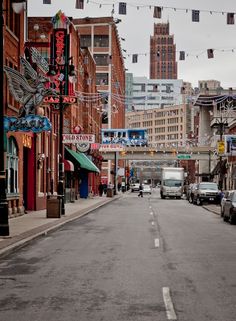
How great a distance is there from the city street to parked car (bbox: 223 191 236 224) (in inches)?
324

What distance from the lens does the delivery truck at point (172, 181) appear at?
2736 inches

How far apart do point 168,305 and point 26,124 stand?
56.3 feet

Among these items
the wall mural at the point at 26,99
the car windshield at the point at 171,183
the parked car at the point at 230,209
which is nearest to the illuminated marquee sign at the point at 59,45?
the wall mural at the point at 26,99

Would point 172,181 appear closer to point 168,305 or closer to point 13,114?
point 13,114

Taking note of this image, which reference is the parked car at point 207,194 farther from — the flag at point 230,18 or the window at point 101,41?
the window at point 101,41

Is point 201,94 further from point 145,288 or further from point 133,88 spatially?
point 145,288

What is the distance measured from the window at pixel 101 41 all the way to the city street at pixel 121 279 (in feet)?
350

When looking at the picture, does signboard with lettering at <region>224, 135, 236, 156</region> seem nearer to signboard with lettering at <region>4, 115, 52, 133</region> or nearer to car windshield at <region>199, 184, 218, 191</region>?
car windshield at <region>199, 184, 218, 191</region>

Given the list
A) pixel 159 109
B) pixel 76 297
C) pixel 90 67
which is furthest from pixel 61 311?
pixel 159 109

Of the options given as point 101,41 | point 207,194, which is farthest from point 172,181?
point 101,41

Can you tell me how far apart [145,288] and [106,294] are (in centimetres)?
85

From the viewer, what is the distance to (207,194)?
51906 millimetres

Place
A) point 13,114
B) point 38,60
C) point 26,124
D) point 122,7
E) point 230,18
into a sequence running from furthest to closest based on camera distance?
point 38,60
point 13,114
point 230,18
point 122,7
point 26,124

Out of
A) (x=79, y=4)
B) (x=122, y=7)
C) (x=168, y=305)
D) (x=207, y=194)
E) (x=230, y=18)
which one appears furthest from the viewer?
(x=207, y=194)
